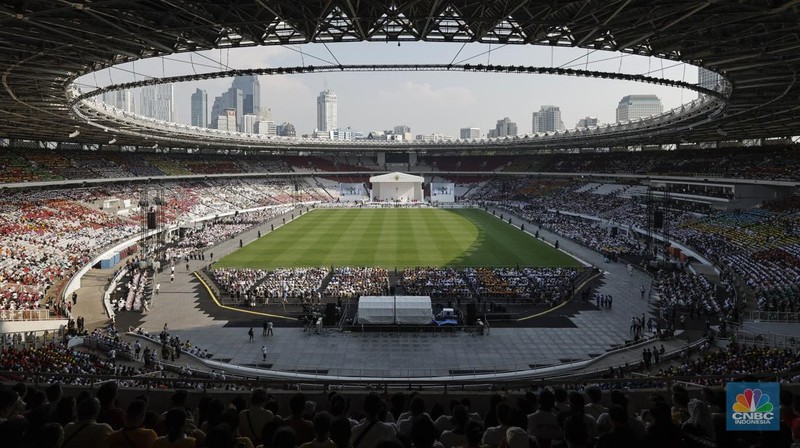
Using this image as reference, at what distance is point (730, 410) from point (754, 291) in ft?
82.8

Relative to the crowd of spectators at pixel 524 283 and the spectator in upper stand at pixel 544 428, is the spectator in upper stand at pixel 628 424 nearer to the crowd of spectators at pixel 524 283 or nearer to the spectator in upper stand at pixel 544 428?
the spectator in upper stand at pixel 544 428

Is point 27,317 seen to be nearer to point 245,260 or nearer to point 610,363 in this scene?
point 245,260


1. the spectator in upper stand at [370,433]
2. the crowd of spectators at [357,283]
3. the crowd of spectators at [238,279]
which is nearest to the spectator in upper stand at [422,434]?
the spectator in upper stand at [370,433]

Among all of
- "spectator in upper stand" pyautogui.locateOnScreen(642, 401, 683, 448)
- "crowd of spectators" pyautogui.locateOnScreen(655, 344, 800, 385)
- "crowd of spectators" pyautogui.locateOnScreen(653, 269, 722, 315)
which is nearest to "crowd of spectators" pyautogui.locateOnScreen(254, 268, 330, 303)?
"crowd of spectators" pyautogui.locateOnScreen(655, 344, 800, 385)

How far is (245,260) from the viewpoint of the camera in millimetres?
37844

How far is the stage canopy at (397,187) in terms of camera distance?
88.2m

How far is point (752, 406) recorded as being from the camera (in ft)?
18.1

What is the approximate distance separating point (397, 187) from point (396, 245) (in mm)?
45889

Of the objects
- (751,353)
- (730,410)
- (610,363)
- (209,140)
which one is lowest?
(610,363)

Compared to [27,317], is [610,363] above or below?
below

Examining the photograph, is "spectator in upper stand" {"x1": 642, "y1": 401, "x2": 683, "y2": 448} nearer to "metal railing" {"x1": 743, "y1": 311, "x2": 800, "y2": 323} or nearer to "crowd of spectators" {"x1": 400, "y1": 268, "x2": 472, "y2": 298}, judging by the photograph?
"metal railing" {"x1": 743, "y1": 311, "x2": 800, "y2": 323}

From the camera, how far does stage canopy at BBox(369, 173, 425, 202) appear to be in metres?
88.2

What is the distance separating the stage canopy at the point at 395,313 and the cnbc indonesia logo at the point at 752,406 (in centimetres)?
1781

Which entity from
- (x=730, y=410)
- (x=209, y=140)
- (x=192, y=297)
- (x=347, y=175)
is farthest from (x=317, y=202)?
(x=730, y=410)
